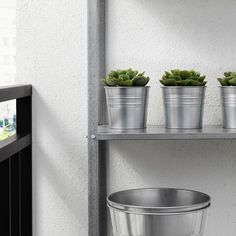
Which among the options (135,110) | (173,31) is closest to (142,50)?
(173,31)

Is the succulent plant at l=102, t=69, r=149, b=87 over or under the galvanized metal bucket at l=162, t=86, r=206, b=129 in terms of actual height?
over

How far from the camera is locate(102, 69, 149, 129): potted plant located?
65.7 inches

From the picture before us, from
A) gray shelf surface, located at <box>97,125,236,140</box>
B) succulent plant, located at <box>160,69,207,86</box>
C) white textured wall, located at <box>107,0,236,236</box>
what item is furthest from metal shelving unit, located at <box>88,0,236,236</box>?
white textured wall, located at <box>107,0,236,236</box>

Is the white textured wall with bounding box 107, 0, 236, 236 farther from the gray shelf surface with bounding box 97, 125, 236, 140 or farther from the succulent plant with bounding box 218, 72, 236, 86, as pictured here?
the gray shelf surface with bounding box 97, 125, 236, 140

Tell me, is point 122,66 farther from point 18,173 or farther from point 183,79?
point 18,173

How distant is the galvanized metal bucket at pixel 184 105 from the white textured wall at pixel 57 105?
38cm

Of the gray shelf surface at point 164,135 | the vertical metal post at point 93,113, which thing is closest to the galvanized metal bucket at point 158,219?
the vertical metal post at point 93,113

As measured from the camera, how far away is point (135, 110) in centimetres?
168

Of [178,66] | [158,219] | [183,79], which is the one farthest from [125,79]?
[158,219]

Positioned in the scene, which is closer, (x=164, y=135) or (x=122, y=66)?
(x=164, y=135)

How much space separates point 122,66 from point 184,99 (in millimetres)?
342

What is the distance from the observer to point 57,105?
77.1 inches

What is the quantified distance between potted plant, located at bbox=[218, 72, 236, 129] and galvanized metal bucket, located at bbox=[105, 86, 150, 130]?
0.25 m

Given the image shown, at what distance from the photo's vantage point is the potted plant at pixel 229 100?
170 cm
